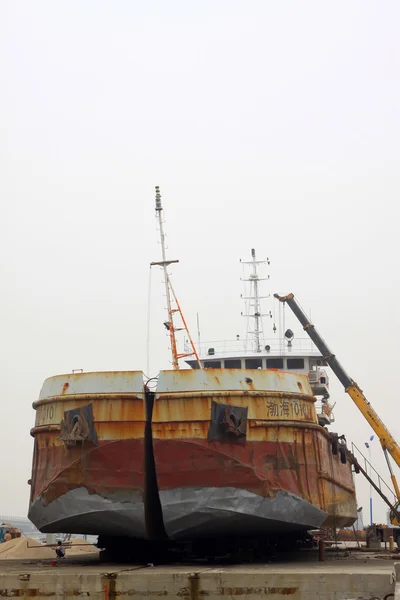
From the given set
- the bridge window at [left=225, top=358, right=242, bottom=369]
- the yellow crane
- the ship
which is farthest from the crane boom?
the ship

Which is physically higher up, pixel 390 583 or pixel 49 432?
pixel 49 432

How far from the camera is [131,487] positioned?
16250 millimetres

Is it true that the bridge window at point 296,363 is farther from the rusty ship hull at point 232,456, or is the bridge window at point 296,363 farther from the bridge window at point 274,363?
the rusty ship hull at point 232,456

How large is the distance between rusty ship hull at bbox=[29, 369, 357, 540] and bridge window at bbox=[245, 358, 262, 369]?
8.72 meters

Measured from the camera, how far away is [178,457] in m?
16.3

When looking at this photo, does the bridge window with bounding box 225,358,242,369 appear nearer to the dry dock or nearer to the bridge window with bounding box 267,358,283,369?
the bridge window with bounding box 267,358,283,369

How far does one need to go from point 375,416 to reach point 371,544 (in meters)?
4.65

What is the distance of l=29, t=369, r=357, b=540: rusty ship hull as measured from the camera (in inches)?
636

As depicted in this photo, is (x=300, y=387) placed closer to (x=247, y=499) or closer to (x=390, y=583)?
(x=247, y=499)

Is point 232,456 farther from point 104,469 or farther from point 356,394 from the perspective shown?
point 356,394

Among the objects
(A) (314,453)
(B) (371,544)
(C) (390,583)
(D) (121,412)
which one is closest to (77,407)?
(D) (121,412)

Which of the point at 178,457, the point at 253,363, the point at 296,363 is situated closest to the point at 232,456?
the point at 178,457

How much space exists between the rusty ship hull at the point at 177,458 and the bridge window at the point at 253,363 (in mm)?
8724

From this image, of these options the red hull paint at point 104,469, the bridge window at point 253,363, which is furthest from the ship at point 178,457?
the bridge window at point 253,363
